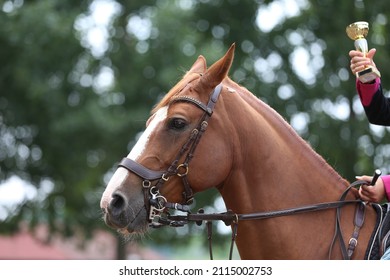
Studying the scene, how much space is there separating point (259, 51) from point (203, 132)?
40.4ft

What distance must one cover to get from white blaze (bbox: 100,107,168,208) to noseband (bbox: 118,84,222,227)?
0.15ft

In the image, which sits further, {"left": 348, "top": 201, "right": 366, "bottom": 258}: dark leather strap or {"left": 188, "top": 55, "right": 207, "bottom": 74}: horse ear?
{"left": 188, "top": 55, "right": 207, "bottom": 74}: horse ear

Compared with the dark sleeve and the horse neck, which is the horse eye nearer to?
the horse neck

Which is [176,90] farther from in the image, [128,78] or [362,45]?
[128,78]

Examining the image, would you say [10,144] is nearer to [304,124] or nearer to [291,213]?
[304,124]

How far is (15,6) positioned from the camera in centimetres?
1872

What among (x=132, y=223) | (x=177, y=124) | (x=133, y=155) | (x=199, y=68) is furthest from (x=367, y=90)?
(x=132, y=223)

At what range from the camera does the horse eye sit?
5.30 meters

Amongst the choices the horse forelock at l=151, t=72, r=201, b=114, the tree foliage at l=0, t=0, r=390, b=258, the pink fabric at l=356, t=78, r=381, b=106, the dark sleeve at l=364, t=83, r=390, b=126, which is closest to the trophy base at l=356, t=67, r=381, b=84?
the pink fabric at l=356, t=78, r=381, b=106

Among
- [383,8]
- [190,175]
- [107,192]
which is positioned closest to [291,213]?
[190,175]

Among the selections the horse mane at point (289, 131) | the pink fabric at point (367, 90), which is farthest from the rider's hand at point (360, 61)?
the horse mane at point (289, 131)

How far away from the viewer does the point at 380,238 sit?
16.8 feet

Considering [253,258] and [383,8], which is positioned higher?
[383,8]

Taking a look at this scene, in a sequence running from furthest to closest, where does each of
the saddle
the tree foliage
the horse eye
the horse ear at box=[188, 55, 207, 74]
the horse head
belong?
the tree foliage < the horse ear at box=[188, 55, 207, 74] < the horse eye < the horse head < the saddle
